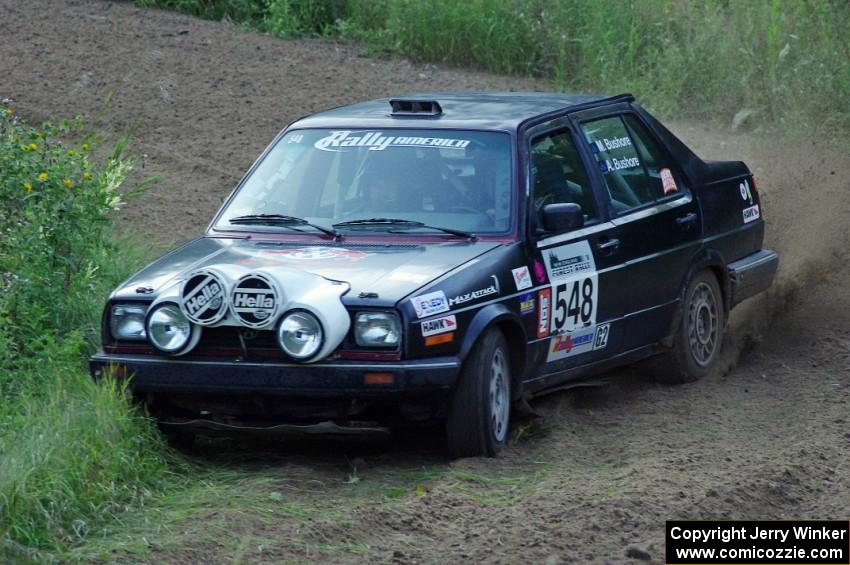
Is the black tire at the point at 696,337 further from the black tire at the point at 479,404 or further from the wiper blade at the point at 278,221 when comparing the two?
the wiper blade at the point at 278,221

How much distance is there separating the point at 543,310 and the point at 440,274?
77 cm

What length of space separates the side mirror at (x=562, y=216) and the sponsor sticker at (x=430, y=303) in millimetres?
910

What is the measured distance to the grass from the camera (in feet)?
48.8

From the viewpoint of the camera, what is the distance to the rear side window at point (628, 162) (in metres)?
7.72

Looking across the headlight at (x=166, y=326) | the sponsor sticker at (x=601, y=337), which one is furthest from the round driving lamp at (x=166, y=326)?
the sponsor sticker at (x=601, y=337)

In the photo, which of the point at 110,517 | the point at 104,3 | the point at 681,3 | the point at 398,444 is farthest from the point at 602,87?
the point at 110,517

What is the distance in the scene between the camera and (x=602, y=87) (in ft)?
50.8

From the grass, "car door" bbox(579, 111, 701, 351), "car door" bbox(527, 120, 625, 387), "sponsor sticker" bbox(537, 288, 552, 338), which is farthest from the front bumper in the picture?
the grass

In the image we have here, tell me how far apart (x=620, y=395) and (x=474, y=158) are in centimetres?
175

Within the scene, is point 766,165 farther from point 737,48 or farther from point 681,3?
point 681,3

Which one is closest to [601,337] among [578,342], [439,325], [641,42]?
[578,342]

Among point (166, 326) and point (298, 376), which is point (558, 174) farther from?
point (166, 326)

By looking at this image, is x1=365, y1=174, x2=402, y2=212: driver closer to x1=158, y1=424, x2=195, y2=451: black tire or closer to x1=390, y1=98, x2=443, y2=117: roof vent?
x1=390, y1=98, x2=443, y2=117: roof vent

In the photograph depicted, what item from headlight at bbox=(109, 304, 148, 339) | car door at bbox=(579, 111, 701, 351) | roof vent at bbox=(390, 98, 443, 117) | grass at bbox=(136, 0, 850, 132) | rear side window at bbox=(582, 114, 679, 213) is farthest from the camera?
grass at bbox=(136, 0, 850, 132)
